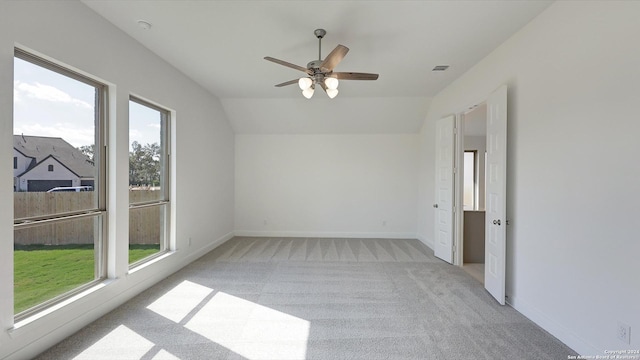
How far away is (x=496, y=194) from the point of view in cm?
298

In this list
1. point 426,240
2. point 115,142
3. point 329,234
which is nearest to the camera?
point 115,142

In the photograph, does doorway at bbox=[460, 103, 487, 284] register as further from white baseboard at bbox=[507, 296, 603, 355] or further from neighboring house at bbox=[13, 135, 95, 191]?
neighboring house at bbox=[13, 135, 95, 191]

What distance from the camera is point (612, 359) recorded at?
1.80 meters

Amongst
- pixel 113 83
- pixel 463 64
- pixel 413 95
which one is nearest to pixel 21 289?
pixel 113 83

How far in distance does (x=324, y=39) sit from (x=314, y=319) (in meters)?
3.03

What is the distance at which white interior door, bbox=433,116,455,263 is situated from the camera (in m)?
4.31

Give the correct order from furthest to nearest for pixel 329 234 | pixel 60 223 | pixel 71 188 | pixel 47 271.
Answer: pixel 329 234 → pixel 71 188 → pixel 60 223 → pixel 47 271

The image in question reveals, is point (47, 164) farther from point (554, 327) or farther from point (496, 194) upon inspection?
point (554, 327)

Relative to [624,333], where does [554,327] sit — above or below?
below

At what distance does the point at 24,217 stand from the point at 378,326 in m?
3.16

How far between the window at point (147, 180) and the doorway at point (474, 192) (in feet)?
15.1

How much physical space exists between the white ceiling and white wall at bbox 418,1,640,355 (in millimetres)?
522

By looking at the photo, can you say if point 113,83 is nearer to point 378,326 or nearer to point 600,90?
point 378,326

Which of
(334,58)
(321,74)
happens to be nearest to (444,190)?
(321,74)
